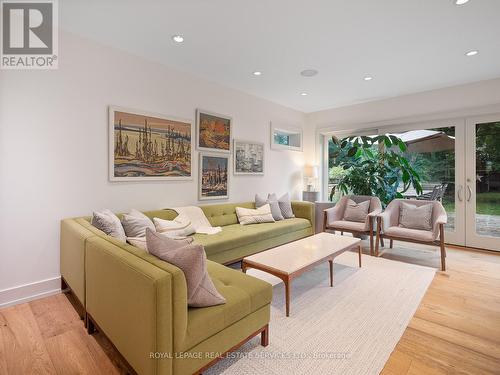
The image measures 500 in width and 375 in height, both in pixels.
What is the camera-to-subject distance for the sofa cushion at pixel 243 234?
9.86ft

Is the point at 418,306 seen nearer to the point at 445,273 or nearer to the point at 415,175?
the point at 445,273

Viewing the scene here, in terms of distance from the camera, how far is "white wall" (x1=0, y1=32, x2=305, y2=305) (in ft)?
8.08

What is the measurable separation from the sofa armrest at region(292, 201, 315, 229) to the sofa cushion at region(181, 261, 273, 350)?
284 centimetres

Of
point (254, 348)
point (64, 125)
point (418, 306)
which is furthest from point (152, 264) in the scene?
point (418, 306)

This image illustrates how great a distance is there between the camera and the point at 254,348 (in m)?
1.86

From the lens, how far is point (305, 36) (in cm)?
284

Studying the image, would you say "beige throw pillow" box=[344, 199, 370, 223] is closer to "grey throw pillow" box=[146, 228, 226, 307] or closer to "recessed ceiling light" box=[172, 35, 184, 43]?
"grey throw pillow" box=[146, 228, 226, 307]

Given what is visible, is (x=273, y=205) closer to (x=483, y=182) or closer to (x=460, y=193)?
(x=460, y=193)

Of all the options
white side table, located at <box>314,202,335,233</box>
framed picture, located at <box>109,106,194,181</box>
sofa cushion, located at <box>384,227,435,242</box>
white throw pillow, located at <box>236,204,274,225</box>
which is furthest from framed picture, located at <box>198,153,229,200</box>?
sofa cushion, located at <box>384,227,435,242</box>

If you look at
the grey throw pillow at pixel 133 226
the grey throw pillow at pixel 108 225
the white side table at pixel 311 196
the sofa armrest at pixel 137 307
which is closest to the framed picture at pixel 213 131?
the grey throw pillow at pixel 133 226

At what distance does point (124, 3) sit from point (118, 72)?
37.8 inches

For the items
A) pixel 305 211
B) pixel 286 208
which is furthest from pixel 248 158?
pixel 305 211

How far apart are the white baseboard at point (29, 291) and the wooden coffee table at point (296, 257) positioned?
6.51 ft

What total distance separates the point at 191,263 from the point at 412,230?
3518 millimetres
